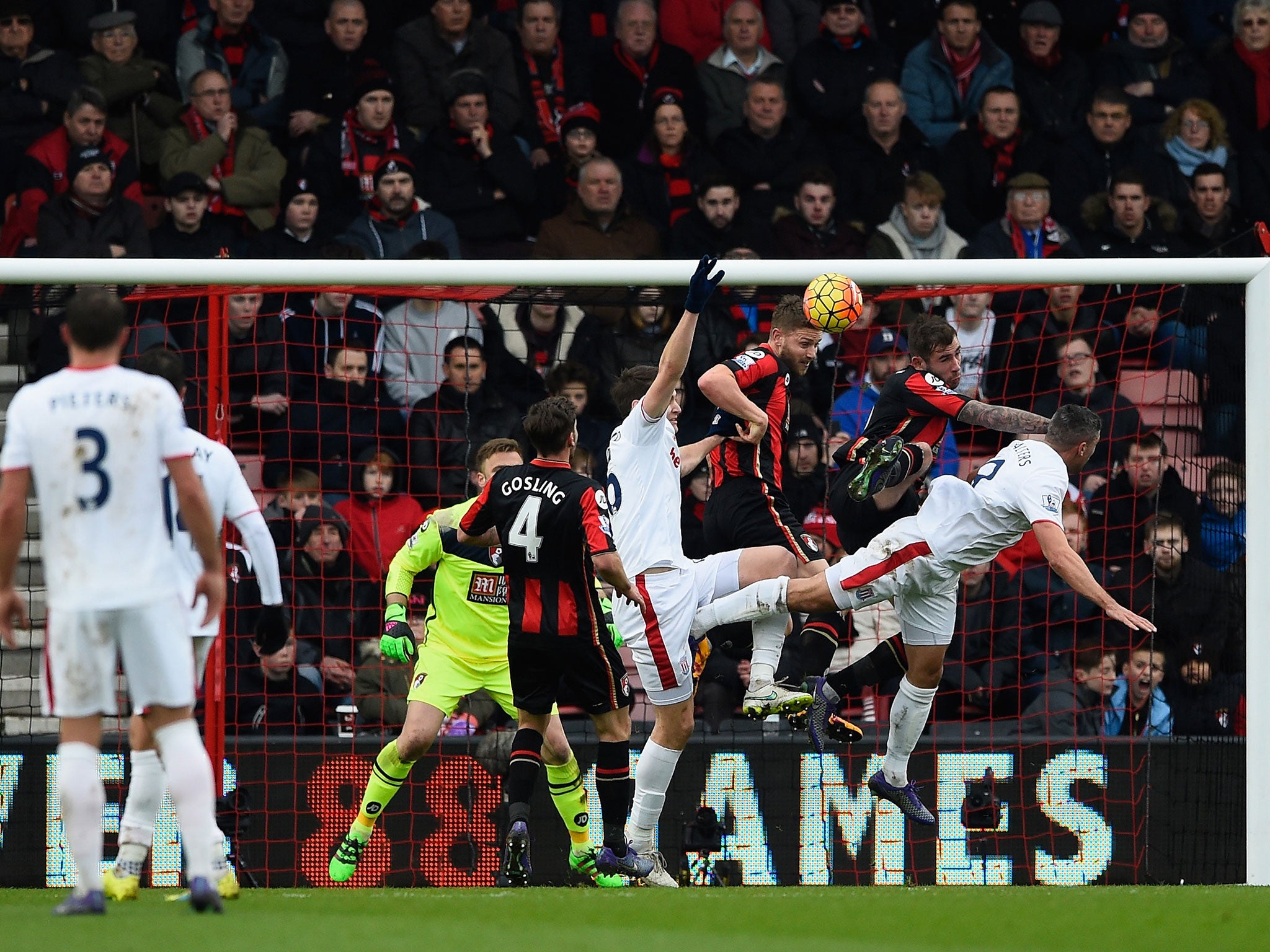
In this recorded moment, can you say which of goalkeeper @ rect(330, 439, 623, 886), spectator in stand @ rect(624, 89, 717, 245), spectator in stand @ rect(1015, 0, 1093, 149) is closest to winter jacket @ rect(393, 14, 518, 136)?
spectator in stand @ rect(624, 89, 717, 245)

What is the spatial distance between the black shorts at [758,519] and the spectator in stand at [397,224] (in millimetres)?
3728

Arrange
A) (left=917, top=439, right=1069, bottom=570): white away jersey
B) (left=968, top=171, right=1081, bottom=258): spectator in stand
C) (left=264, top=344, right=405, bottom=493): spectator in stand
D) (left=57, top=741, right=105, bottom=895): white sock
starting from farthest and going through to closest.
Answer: (left=968, top=171, right=1081, bottom=258): spectator in stand, (left=264, top=344, right=405, bottom=493): spectator in stand, (left=917, top=439, right=1069, bottom=570): white away jersey, (left=57, top=741, right=105, bottom=895): white sock

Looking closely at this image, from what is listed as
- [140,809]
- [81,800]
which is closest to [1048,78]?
[140,809]

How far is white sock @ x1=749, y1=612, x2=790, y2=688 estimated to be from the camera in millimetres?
8789

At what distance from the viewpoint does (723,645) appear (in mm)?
9438

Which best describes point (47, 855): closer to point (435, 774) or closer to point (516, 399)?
point (435, 774)

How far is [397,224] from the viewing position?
1199 cm

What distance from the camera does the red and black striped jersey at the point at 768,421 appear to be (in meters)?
8.81

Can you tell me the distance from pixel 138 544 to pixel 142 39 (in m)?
8.27

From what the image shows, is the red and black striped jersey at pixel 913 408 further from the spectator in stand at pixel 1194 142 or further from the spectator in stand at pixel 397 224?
the spectator in stand at pixel 1194 142

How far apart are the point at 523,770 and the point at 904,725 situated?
1940mm

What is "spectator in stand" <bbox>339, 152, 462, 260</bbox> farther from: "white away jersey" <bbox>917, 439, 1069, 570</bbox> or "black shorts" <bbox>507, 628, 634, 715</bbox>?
"white away jersey" <bbox>917, 439, 1069, 570</bbox>

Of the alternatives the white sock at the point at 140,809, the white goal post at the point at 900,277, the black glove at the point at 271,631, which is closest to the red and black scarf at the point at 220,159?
the white goal post at the point at 900,277

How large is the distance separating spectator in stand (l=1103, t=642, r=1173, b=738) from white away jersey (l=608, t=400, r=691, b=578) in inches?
131
